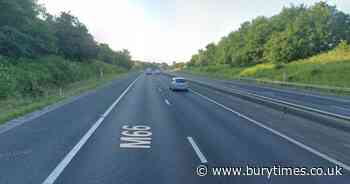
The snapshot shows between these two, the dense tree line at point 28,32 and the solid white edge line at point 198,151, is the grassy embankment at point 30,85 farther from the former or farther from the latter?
the solid white edge line at point 198,151

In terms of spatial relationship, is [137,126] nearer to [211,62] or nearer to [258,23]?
[258,23]

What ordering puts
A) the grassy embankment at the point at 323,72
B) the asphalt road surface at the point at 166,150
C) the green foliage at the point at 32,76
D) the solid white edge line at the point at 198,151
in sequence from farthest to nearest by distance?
the grassy embankment at the point at 323,72, the green foliage at the point at 32,76, the solid white edge line at the point at 198,151, the asphalt road surface at the point at 166,150

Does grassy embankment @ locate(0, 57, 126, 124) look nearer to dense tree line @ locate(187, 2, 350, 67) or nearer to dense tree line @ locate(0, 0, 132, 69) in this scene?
dense tree line @ locate(0, 0, 132, 69)

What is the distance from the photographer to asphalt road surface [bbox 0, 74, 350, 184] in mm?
6289

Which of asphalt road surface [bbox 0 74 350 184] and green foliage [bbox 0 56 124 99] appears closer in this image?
asphalt road surface [bbox 0 74 350 184]

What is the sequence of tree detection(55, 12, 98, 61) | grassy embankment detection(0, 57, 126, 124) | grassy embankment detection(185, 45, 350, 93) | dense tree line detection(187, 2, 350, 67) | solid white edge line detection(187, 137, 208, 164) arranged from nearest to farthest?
solid white edge line detection(187, 137, 208, 164) < grassy embankment detection(0, 57, 126, 124) < grassy embankment detection(185, 45, 350, 93) < tree detection(55, 12, 98, 61) < dense tree line detection(187, 2, 350, 67)

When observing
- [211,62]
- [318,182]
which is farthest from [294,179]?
[211,62]

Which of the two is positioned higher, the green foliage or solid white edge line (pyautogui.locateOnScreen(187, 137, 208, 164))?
the green foliage

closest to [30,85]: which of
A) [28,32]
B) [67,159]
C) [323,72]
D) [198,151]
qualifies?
[28,32]

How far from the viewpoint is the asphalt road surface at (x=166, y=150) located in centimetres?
629

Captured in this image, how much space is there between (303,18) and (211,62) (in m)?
74.7

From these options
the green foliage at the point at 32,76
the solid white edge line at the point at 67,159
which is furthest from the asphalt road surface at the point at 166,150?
the green foliage at the point at 32,76

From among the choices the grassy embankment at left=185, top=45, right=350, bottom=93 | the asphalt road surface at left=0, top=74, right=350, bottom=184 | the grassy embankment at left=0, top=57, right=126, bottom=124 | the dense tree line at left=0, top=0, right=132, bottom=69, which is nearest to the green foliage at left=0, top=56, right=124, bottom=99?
the grassy embankment at left=0, top=57, right=126, bottom=124

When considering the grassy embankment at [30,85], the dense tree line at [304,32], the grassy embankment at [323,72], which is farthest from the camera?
the dense tree line at [304,32]
